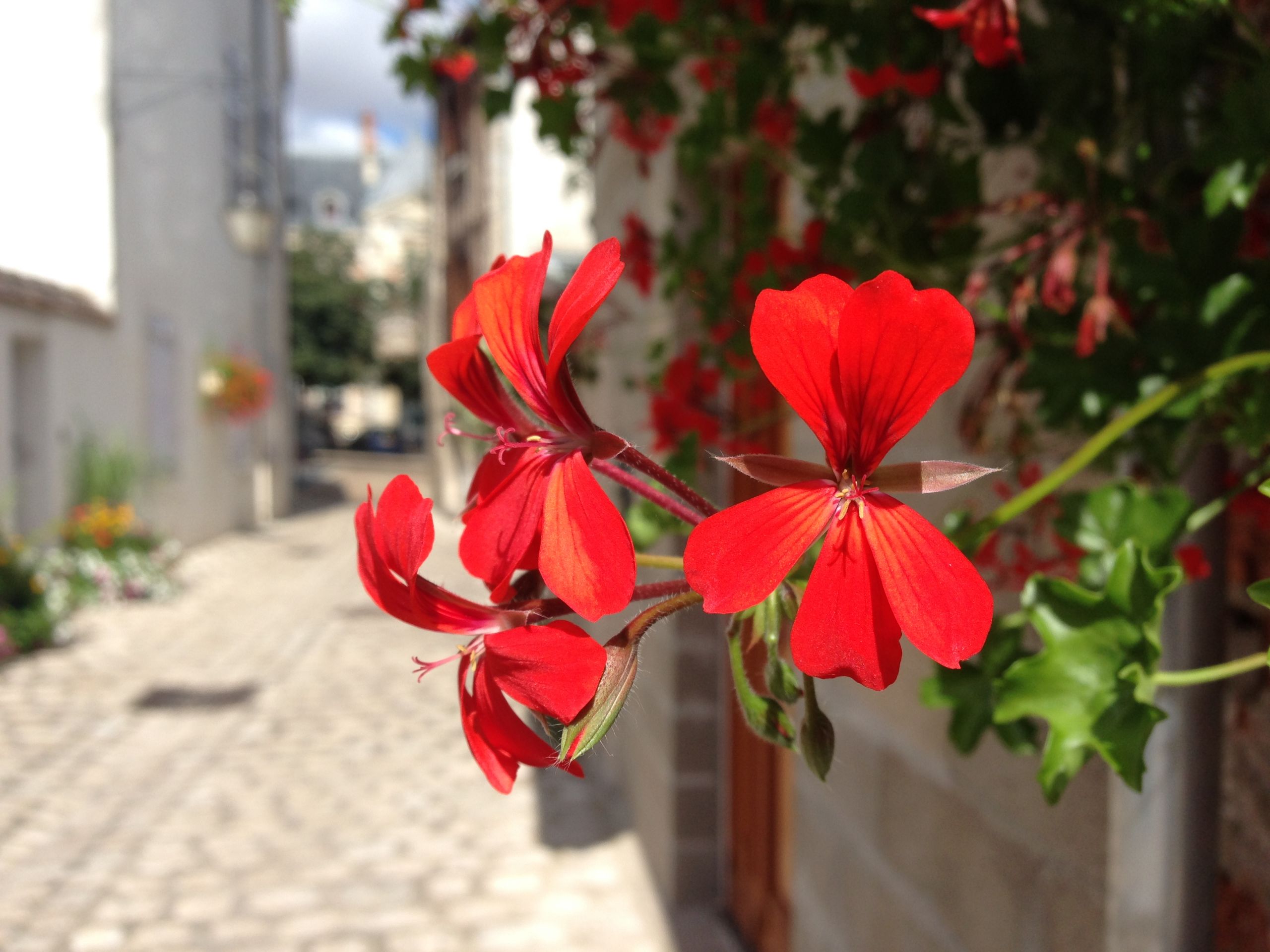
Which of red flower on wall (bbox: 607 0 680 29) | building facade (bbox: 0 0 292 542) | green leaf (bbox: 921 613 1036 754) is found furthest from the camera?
building facade (bbox: 0 0 292 542)

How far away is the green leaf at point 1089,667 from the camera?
2.06ft

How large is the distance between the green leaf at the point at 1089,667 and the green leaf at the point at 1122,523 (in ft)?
0.39

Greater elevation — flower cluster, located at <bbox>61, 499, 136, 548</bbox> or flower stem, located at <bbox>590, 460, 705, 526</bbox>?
flower stem, located at <bbox>590, 460, 705, 526</bbox>

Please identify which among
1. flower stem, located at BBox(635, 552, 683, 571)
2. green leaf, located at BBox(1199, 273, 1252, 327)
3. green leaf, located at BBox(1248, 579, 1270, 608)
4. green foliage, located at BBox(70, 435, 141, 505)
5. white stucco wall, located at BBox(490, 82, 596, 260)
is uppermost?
white stucco wall, located at BBox(490, 82, 596, 260)

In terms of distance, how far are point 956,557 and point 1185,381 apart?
1.52 ft

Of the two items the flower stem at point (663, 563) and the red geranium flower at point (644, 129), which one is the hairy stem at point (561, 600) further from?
the red geranium flower at point (644, 129)

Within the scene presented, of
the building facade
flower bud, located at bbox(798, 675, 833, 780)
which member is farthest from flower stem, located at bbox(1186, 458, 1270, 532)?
the building facade

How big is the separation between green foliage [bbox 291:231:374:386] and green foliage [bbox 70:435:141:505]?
49.4 ft

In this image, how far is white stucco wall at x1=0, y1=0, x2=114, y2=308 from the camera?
307 inches

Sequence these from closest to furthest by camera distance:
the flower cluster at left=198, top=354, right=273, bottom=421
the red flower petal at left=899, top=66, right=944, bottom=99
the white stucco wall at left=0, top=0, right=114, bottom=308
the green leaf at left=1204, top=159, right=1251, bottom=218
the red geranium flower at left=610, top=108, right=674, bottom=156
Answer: the green leaf at left=1204, top=159, right=1251, bottom=218 < the red flower petal at left=899, top=66, right=944, bottom=99 < the red geranium flower at left=610, top=108, right=674, bottom=156 < the white stucco wall at left=0, top=0, right=114, bottom=308 < the flower cluster at left=198, top=354, right=273, bottom=421

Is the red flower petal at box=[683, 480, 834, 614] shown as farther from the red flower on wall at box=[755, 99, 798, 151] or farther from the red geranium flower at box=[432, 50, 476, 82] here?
the red geranium flower at box=[432, 50, 476, 82]

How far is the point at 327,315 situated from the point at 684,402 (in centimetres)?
2378

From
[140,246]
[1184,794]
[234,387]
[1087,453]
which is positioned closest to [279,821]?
[1184,794]

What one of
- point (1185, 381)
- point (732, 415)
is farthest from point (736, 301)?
point (1185, 381)
